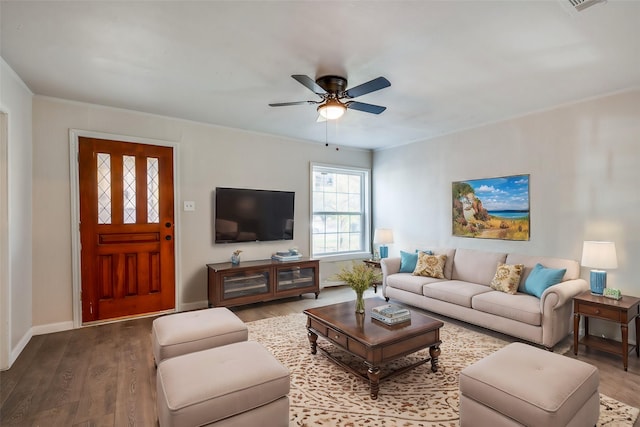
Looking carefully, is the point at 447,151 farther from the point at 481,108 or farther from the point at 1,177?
the point at 1,177

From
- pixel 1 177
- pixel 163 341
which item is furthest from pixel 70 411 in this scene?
pixel 1 177

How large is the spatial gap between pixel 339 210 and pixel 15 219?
14.3ft

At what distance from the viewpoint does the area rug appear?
6.75 ft

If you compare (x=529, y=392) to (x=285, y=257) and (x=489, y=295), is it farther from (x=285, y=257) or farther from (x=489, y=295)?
(x=285, y=257)

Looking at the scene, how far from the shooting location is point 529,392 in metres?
1.65

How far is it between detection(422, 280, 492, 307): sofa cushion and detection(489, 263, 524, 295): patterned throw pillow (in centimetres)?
14

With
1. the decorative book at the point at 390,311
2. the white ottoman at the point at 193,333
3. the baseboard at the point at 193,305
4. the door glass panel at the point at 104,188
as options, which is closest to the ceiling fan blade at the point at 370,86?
the decorative book at the point at 390,311

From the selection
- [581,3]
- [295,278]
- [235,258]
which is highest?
[581,3]

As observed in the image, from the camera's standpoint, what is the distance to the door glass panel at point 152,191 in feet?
13.3

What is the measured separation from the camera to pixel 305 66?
8.74 ft

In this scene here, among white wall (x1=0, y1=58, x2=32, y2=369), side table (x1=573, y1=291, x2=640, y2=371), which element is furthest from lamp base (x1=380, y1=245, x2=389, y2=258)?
white wall (x1=0, y1=58, x2=32, y2=369)

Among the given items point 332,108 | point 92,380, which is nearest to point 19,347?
point 92,380

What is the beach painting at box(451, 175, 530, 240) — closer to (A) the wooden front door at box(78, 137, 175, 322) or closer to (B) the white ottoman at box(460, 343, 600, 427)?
(B) the white ottoman at box(460, 343, 600, 427)

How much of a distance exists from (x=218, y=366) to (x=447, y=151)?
431 cm
